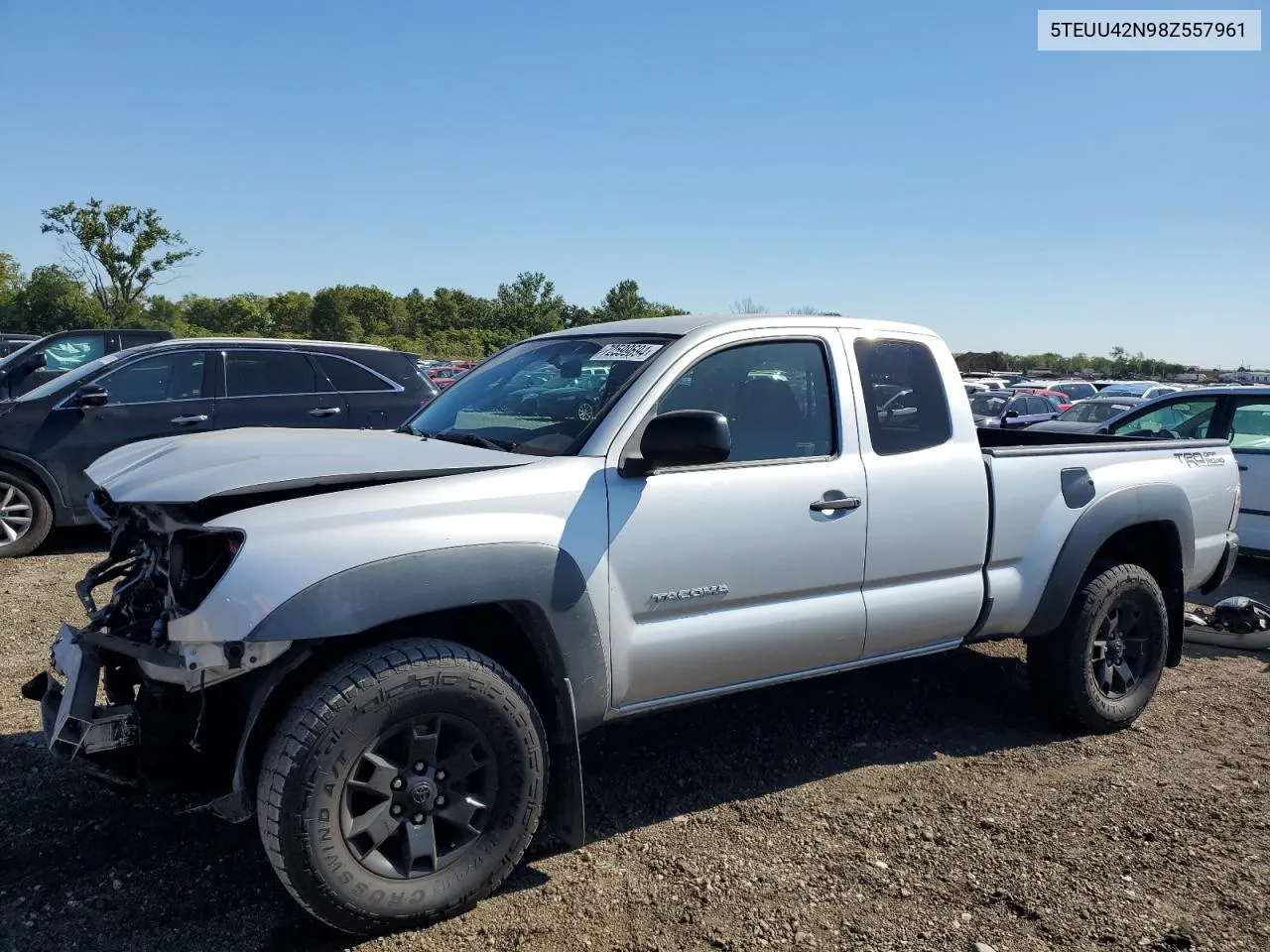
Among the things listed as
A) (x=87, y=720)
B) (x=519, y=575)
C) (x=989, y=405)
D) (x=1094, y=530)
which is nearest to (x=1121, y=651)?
(x=1094, y=530)

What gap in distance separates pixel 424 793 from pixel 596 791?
1185 mm

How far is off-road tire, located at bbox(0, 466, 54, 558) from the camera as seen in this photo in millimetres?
A: 7422

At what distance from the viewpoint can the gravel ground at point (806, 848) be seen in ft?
9.42

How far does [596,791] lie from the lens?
3.79 m

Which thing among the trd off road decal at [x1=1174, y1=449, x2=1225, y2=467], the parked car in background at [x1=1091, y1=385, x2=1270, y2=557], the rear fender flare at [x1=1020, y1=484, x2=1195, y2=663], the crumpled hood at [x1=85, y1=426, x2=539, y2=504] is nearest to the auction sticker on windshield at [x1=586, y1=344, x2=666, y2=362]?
the crumpled hood at [x1=85, y1=426, x2=539, y2=504]

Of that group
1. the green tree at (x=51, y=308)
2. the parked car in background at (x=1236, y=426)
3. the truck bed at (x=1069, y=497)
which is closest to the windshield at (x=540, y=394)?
the truck bed at (x=1069, y=497)

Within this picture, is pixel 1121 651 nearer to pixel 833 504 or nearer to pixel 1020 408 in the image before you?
pixel 833 504

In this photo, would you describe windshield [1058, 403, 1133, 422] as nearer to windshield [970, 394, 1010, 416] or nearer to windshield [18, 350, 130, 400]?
windshield [970, 394, 1010, 416]

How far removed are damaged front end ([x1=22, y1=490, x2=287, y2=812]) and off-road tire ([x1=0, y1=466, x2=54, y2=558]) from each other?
535 centimetres

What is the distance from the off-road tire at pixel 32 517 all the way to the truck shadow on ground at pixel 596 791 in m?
4.04

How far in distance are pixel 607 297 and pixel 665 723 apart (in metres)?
75.0

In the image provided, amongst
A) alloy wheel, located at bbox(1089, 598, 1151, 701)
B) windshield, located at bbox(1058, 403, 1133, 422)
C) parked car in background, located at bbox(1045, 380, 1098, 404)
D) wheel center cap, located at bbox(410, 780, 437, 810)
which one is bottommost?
alloy wheel, located at bbox(1089, 598, 1151, 701)

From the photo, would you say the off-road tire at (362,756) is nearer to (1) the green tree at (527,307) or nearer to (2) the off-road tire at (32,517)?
(2) the off-road tire at (32,517)

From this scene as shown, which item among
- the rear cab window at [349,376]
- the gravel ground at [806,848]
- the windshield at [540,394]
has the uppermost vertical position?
the rear cab window at [349,376]
